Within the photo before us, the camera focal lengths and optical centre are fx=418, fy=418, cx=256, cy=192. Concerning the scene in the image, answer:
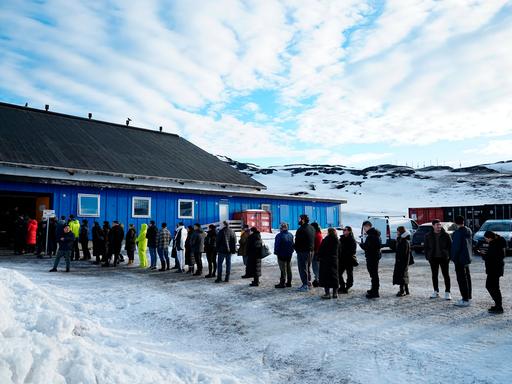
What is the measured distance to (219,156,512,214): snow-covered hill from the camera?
187 ft

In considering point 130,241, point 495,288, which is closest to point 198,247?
point 130,241

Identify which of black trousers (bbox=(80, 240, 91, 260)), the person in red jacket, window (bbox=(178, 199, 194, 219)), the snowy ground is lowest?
the snowy ground

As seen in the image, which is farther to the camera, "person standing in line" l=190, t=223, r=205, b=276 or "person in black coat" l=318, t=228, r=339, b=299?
"person standing in line" l=190, t=223, r=205, b=276

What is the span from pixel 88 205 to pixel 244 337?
14.4 meters

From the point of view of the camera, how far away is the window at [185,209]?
858 inches

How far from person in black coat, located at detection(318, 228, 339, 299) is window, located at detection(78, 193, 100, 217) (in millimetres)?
13000

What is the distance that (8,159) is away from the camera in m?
18.4

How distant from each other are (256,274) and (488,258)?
5.31 meters

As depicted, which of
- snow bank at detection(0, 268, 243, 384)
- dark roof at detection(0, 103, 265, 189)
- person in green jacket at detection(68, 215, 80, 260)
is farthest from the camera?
dark roof at detection(0, 103, 265, 189)

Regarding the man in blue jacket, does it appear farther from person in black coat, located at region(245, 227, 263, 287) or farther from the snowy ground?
person in black coat, located at region(245, 227, 263, 287)

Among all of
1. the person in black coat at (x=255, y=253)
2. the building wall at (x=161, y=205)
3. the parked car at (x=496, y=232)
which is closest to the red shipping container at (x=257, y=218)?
the building wall at (x=161, y=205)

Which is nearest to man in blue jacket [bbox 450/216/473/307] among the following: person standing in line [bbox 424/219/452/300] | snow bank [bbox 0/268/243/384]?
person standing in line [bbox 424/219/452/300]

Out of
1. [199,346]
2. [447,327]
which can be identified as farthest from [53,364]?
[447,327]

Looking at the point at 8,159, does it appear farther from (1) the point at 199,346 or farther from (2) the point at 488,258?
(2) the point at 488,258
